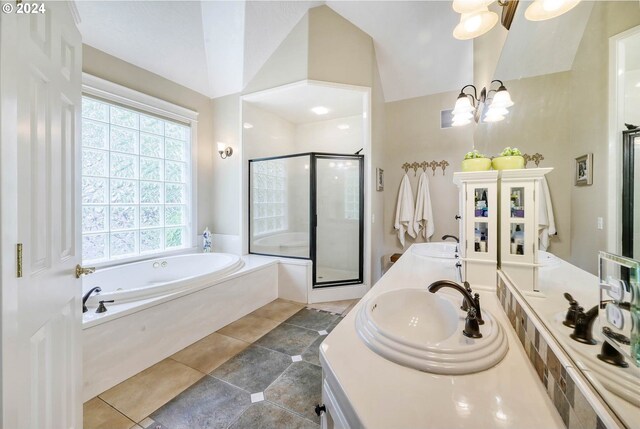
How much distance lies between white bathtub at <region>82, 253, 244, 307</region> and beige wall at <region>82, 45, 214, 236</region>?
568mm

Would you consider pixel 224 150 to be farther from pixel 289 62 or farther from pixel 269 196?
pixel 289 62

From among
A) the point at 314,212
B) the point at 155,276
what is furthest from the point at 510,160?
the point at 155,276

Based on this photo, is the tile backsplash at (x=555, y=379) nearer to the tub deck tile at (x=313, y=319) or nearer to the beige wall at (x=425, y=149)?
the tub deck tile at (x=313, y=319)

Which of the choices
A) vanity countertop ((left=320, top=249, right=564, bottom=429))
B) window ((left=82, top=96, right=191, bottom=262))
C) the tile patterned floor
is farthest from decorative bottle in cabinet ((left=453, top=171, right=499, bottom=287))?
window ((left=82, top=96, right=191, bottom=262))

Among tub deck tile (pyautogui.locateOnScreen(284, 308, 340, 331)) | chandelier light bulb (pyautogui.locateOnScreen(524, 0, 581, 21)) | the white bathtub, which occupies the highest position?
chandelier light bulb (pyautogui.locateOnScreen(524, 0, 581, 21))

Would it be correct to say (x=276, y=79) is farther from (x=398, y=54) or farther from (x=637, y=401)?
(x=637, y=401)

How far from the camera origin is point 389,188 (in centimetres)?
366

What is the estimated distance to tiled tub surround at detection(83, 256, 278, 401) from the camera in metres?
1.54

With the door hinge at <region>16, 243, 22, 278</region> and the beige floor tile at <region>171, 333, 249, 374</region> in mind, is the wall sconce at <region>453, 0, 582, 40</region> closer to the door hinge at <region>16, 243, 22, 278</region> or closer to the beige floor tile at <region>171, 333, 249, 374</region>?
the door hinge at <region>16, 243, 22, 278</region>

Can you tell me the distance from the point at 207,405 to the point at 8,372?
3.54 feet

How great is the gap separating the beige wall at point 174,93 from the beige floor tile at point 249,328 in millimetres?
1605

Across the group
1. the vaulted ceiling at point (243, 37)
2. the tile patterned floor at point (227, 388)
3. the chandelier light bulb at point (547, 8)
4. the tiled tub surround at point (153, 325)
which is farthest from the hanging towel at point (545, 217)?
the vaulted ceiling at point (243, 37)

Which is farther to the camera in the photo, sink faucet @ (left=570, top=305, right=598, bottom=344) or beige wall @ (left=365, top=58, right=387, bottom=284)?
beige wall @ (left=365, top=58, right=387, bottom=284)

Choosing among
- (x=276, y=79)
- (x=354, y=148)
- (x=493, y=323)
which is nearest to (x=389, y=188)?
(x=354, y=148)
